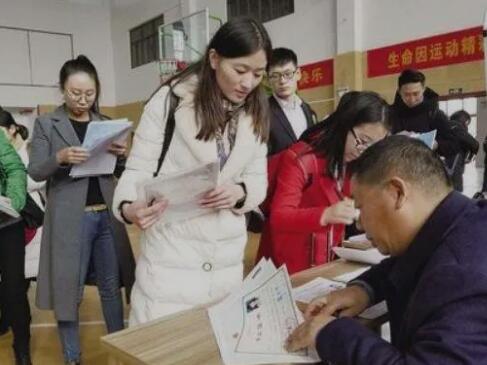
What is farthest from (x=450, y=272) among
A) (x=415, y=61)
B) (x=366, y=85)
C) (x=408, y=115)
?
(x=366, y=85)

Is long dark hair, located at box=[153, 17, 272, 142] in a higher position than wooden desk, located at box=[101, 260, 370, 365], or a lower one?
higher

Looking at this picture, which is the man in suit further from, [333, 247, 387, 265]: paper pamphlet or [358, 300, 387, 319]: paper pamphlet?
[358, 300, 387, 319]: paper pamphlet

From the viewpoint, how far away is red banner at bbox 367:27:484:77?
528 cm

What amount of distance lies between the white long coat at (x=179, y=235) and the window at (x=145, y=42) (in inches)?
354

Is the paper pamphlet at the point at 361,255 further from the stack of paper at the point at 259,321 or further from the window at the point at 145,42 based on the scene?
the window at the point at 145,42

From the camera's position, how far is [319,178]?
161 centimetres

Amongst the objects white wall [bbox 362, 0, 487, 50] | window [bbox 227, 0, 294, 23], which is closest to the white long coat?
white wall [bbox 362, 0, 487, 50]

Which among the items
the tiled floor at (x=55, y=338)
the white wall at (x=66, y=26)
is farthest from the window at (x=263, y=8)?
the tiled floor at (x=55, y=338)

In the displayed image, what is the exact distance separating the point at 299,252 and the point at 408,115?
1919 millimetres

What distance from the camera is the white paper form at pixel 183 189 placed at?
3.73 ft

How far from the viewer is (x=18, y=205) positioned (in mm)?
1991

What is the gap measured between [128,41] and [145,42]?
2.06 feet

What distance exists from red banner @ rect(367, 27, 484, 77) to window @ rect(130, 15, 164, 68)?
5.02 m

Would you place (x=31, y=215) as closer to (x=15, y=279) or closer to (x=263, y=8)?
(x=15, y=279)
